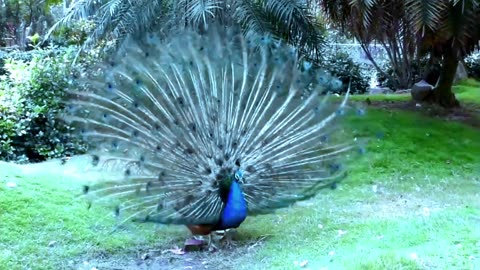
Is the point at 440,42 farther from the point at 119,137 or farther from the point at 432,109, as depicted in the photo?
the point at 119,137

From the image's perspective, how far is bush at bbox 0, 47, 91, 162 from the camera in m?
9.73

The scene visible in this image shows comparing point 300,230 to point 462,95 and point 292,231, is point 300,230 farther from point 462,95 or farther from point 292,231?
point 462,95

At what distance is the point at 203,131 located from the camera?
5672 mm

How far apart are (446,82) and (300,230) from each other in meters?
7.18

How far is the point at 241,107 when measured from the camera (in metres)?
5.84

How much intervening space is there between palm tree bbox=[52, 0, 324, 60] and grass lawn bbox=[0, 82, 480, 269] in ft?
7.59

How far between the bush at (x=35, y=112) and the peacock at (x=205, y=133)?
383 cm

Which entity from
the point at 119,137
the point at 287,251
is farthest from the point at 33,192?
the point at 287,251

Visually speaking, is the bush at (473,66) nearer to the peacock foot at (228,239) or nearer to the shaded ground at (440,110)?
the shaded ground at (440,110)

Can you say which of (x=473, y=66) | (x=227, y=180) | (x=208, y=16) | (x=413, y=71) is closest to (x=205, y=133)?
(x=227, y=180)

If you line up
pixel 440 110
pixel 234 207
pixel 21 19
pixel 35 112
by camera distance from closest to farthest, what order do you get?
1. pixel 234 207
2. pixel 35 112
3. pixel 440 110
4. pixel 21 19

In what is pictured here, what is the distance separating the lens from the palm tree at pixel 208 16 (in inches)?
359

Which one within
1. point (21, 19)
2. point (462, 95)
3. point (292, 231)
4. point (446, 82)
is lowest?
point (292, 231)

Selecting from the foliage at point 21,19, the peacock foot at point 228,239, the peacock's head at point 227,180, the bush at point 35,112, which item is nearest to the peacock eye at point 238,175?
the peacock's head at point 227,180
